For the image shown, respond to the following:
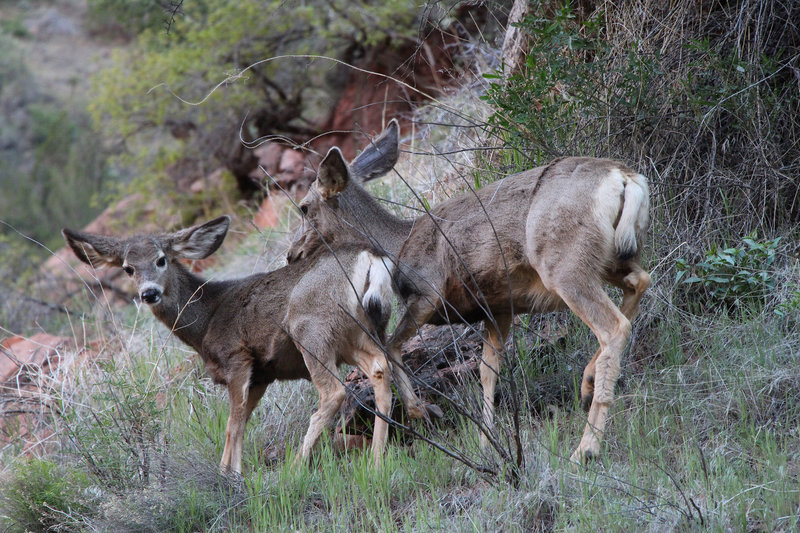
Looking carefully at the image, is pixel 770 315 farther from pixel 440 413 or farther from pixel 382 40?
pixel 382 40

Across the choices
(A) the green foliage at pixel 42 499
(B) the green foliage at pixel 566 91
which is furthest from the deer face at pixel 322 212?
(A) the green foliage at pixel 42 499

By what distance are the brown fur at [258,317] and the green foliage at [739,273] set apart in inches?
99.9

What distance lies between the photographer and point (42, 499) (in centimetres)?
574

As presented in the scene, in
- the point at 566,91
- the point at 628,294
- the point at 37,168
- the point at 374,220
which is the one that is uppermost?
the point at 566,91

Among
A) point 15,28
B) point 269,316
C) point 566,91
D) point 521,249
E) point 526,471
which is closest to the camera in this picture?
point 526,471

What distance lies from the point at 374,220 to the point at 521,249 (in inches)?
56.3

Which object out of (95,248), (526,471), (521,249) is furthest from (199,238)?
(526,471)

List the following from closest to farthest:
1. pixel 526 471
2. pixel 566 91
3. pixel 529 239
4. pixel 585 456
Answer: pixel 526 471
pixel 585 456
pixel 529 239
pixel 566 91

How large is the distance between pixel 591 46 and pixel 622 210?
6.76 feet

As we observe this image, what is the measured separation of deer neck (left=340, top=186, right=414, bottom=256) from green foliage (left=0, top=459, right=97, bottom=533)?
8.88 ft

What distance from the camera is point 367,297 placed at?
20.0ft

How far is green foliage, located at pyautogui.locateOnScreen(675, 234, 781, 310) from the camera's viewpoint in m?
6.57

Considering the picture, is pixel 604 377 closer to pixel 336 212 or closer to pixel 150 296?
pixel 336 212

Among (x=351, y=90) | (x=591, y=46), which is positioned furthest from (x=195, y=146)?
(x=591, y=46)
